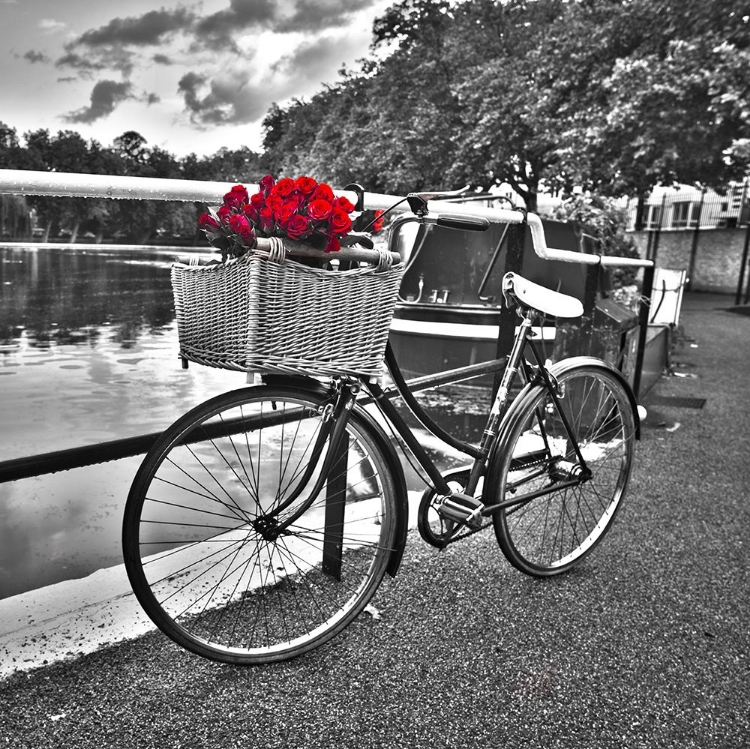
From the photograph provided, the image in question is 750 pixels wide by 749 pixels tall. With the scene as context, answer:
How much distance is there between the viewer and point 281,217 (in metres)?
1.68

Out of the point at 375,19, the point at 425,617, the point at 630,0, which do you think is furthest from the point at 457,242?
the point at 375,19

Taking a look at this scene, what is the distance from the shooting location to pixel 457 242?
28.4 ft

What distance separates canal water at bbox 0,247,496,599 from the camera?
13.0 ft

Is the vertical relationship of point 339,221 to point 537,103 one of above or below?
below

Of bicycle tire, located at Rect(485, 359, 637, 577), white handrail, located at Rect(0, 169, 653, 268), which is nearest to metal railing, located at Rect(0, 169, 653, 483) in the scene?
white handrail, located at Rect(0, 169, 653, 268)

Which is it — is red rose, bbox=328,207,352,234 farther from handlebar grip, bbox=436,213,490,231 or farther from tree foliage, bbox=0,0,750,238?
tree foliage, bbox=0,0,750,238

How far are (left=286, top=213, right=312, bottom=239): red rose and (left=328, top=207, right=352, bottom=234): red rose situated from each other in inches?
2.8

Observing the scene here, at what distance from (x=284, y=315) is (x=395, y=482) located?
28.4 inches

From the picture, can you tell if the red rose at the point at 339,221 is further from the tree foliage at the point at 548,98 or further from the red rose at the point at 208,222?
the tree foliage at the point at 548,98

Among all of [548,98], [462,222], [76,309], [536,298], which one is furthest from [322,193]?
[76,309]

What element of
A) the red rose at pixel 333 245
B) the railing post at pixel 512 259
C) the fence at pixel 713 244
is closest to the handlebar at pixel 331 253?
the red rose at pixel 333 245

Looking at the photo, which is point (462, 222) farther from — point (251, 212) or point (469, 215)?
point (251, 212)

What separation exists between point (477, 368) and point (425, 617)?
954 millimetres

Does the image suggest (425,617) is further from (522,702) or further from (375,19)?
(375,19)
